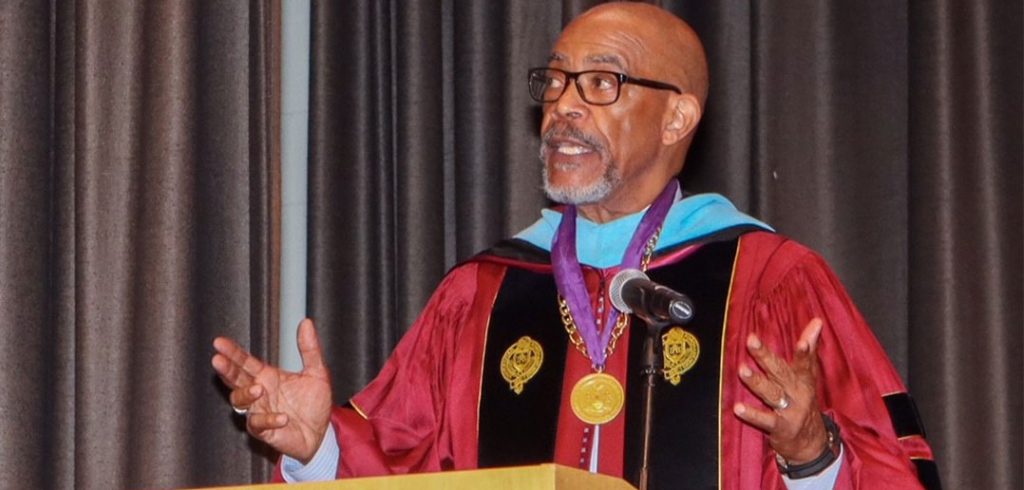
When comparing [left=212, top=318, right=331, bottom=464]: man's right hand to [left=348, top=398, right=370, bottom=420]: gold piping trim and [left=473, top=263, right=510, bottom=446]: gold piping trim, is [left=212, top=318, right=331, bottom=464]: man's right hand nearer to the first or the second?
[left=348, top=398, right=370, bottom=420]: gold piping trim

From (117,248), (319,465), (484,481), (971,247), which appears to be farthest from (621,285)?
(117,248)

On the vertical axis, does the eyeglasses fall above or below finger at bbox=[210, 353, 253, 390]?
above

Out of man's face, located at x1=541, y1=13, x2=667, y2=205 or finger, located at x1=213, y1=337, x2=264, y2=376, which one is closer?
finger, located at x1=213, y1=337, x2=264, y2=376

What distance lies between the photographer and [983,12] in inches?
179

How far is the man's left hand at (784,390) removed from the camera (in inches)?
121

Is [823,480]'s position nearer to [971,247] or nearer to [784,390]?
[784,390]

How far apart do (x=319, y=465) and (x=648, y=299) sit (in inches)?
38.5

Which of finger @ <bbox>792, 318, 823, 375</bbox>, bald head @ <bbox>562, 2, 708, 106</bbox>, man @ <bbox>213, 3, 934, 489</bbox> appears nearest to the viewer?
finger @ <bbox>792, 318, 823, 375</bbox>

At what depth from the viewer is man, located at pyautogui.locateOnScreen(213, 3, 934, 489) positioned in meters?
3.59

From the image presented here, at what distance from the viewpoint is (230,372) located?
11.4ft

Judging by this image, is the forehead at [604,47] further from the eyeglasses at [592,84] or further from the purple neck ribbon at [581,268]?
the purple neck ribbon at [581,268]

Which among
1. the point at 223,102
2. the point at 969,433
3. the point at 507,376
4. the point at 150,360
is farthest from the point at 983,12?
the point at 150,360

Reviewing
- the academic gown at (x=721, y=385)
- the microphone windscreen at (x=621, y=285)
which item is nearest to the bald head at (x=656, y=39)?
the academic gown at (x=721, y=385)

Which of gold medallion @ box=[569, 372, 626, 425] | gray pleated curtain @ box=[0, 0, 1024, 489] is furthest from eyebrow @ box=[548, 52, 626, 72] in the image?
gray pleated curtain @ box=[0, 0, 1024, 489]
